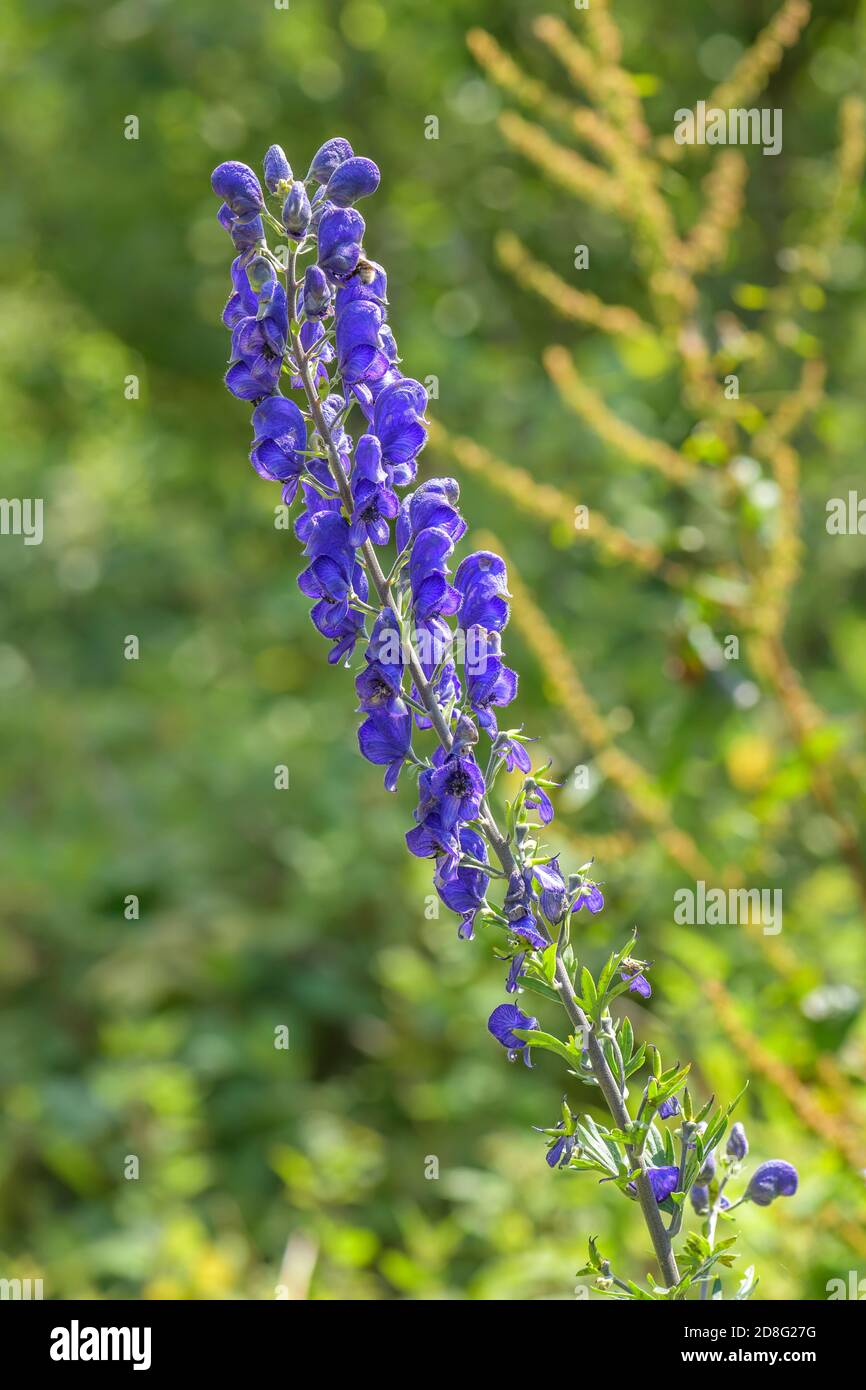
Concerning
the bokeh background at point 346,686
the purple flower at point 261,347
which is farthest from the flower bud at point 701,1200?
the bokeh background at point 346,686

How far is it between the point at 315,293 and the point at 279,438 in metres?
0.14

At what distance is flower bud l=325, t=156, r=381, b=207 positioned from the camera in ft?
4.25

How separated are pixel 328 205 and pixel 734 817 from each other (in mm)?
1850

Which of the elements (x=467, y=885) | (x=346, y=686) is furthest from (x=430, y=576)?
(x=346, y=686)

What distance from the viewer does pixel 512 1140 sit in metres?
3.72

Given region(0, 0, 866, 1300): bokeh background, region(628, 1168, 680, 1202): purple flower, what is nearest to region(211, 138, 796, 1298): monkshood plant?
region(628, 1168, 680, 1202): purple flower

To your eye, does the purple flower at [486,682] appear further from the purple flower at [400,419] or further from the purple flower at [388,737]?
the purple flower at [400,419]

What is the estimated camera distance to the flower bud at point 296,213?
125 cm

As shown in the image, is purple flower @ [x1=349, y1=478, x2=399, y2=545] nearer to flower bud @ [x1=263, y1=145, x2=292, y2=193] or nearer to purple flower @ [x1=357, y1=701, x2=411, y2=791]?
purple flower @ [x1=357, y1=701, x2=411, y2=791]

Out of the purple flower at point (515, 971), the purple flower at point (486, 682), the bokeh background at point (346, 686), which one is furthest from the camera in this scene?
Result: the bokeh background at point (346, 686)

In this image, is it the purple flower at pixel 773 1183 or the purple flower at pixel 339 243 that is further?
the purple flower at pixel 773 1183

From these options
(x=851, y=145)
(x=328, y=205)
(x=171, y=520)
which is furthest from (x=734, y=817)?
(x=171, y=520)

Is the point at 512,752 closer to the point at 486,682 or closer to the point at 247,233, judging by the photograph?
the point at 486,682

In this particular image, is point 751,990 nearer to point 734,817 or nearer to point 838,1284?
point 734,817
